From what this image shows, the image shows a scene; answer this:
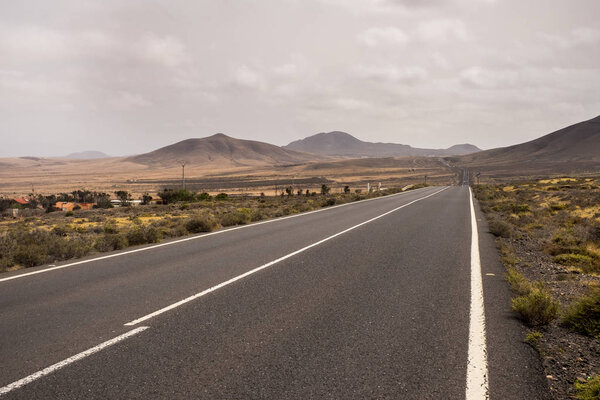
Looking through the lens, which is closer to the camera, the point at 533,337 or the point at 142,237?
the point at 533,337

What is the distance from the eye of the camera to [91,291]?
6.23m

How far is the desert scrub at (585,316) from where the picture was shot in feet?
15.1

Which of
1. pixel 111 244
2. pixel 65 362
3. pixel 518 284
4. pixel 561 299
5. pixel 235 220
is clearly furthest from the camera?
pixel 235 220

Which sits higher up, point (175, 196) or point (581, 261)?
point (581, 261)

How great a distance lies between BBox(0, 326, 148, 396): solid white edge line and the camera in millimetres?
3301

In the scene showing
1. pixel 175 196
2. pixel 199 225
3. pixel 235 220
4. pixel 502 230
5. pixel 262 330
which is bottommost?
pixel 175 196

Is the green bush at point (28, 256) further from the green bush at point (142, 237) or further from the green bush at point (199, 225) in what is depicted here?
the green bush at point (199, 225)

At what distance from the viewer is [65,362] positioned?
3725 mm

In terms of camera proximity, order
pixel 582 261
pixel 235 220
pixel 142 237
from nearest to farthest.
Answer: pixel 582 261 < pixel 142 237 < pixel 235 220

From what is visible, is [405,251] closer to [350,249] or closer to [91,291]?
[350,249]

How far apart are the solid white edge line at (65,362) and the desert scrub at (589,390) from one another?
14.3 feet

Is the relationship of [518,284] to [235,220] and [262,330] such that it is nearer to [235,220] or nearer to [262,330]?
[262,330]

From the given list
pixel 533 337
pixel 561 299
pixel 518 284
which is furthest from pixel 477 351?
pixel 561 299

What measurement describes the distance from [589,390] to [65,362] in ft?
15.2
